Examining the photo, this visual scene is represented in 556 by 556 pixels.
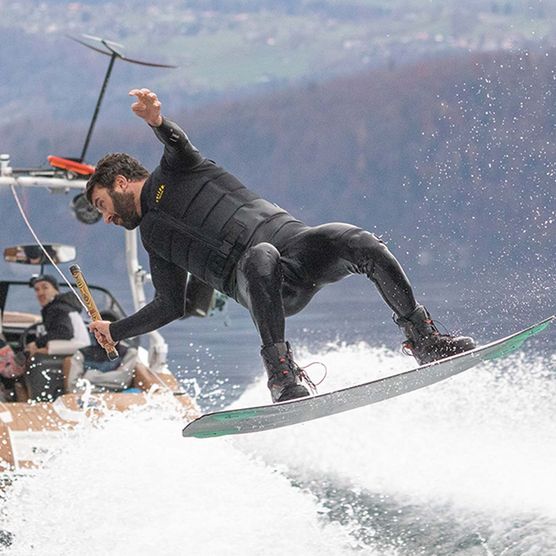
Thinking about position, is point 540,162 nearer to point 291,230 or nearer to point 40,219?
point 40,219

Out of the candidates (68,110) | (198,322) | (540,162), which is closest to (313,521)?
(198,322)

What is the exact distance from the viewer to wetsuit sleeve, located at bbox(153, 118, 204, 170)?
7.13 m

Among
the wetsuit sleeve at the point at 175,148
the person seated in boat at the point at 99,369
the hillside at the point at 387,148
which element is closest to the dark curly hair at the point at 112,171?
the wetsuit sleeve at the point at 175,148

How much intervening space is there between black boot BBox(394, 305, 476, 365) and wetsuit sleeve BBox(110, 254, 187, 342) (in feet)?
4.58

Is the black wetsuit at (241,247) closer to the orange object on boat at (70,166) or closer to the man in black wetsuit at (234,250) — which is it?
the man in black wetsuit at (234,250)

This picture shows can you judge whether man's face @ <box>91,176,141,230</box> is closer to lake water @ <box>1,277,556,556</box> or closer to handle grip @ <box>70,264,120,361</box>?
handle grip @ <box>70,264,120,361</box>

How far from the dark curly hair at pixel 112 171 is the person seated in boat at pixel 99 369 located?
3720 millimetres

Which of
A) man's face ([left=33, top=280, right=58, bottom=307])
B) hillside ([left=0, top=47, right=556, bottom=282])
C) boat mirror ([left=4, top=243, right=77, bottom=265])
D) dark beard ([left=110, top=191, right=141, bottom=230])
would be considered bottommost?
dark beard ([left=110, top=191, right=141, bottom=230])

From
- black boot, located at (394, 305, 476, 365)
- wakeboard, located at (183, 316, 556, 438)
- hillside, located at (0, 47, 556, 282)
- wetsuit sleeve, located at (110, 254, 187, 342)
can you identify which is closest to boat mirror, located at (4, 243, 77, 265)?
wetsuit sleeve, located at (110, 254, 187, 342)

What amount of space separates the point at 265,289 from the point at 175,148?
3.16 feet

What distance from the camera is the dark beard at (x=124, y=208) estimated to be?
737 centimetres

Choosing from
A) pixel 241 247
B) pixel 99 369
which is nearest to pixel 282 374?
pixel 241 247

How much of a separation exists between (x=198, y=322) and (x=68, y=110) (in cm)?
6807

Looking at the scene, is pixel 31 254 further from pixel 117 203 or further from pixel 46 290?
pixel 117 203
